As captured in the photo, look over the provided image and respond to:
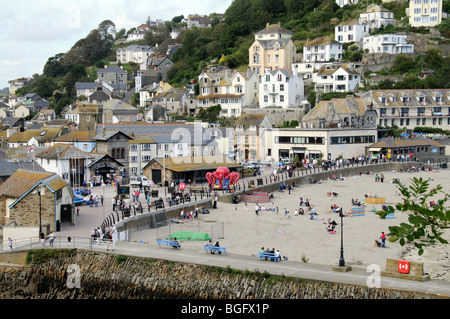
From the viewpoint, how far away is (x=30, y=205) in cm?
3062

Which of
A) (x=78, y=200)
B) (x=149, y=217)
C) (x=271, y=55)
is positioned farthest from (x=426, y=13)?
(x=149, y=217)

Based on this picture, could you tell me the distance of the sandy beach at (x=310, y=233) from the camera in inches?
1142

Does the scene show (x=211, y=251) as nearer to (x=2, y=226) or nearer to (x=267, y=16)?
(x=2, y=226)

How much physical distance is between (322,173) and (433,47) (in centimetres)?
3704

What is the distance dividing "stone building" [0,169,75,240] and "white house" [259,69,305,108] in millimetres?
45814

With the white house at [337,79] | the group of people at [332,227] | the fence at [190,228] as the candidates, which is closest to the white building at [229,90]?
the white house at [337,79]

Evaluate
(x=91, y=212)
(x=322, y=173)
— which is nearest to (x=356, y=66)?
(x=322, y=173)

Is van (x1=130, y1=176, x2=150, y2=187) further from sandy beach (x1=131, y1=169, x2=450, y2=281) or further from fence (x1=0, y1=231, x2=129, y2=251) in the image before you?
fence (x1=0, y1=231, x2=129, y2=251)

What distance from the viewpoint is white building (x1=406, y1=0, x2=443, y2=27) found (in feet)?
297

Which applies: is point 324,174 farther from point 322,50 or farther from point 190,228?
point 322,50

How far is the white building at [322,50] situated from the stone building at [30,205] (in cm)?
5639

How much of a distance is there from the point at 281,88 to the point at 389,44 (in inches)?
734

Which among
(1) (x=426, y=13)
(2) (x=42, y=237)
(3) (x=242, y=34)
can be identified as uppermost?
(1) (x=426, y=13)

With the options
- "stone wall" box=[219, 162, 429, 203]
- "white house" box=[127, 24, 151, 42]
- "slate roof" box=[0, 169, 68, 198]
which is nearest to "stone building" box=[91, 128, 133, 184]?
"stone wall" box=[219, 162, 429, 203]
